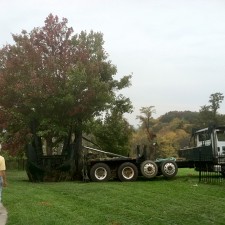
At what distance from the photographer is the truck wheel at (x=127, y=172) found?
68.3 ft

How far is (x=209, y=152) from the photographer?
21.5m

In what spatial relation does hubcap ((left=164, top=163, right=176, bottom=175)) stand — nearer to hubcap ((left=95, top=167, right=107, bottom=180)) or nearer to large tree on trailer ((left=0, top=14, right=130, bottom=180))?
hubcap ((left=95, top=167, right=107, bottom=180))

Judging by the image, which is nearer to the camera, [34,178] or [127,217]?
[127,217]

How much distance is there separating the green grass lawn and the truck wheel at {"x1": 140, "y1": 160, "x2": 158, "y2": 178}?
160 inches

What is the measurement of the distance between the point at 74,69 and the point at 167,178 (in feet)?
22.8

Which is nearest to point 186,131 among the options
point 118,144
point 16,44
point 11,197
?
point 118,144

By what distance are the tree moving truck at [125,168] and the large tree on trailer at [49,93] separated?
4.47 feet

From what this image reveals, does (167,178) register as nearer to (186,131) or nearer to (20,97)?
(20,97)

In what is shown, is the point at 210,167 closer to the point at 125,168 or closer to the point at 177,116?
the point at 125,168

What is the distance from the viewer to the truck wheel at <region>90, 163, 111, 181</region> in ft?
68.3

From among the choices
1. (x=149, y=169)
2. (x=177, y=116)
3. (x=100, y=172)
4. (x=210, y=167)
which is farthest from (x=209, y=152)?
(x=177, y=116)

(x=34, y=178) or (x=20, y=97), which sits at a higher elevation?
(x=20, y=97)

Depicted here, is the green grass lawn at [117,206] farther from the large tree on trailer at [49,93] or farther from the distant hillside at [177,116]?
the distant hillside at [177,116]

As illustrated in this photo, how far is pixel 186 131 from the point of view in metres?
74.4
